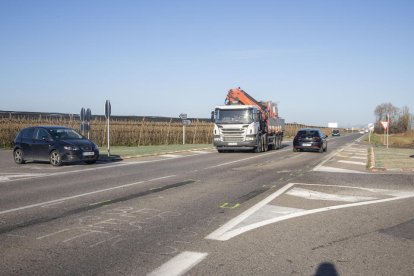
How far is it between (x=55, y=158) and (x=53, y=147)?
0.47m

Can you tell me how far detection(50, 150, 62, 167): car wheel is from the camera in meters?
18.0

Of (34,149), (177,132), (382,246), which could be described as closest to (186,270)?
(382,246)

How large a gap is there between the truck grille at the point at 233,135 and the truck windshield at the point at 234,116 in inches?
19.1

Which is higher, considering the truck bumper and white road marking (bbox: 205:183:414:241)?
the truck bumper

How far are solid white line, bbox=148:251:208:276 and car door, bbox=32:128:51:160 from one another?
1452 centimetres

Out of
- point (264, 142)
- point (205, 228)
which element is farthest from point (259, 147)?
point (205, 228)

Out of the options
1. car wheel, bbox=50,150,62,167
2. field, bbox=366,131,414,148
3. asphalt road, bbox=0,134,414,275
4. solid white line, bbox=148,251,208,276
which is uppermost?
car wheel, bbox=50,150,62,167

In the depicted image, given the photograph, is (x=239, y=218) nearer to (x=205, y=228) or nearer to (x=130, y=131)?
(x=205, y=228)

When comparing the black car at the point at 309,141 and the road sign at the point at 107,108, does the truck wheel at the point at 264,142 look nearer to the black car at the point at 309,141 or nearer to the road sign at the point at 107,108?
the black car at the point at 309,141

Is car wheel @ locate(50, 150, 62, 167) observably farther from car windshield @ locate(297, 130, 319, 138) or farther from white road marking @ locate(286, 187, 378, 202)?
car windshield @ locate(297, 130, 319, 138)

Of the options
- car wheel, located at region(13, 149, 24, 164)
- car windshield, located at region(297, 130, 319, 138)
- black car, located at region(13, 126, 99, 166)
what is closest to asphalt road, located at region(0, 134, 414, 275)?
black car, located at region(13, 126, 99, 166)

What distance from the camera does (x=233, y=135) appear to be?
88.5ft

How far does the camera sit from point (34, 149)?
1873cm

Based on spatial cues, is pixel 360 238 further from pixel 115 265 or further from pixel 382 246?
pixel 115 265
